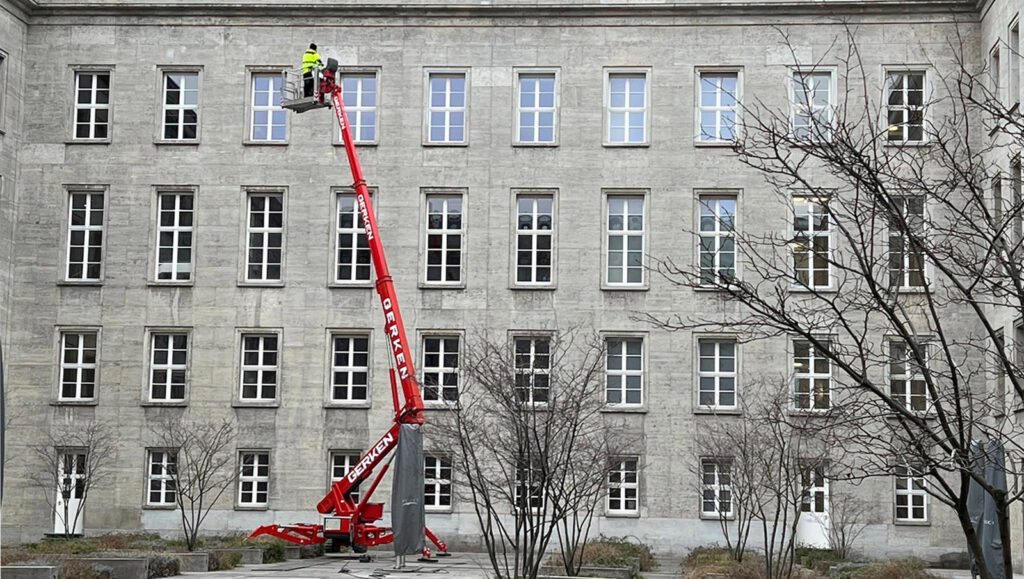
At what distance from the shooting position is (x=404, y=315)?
3856 cm

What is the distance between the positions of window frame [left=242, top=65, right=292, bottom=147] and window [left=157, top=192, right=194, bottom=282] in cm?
253

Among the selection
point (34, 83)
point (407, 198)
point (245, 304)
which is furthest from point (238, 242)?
point (34, 83)

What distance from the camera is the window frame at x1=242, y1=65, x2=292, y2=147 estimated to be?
39.2 meters

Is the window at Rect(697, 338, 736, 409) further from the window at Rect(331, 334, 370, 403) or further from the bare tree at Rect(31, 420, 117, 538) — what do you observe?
the bare tree at Rect(31, 420, 117, 538)

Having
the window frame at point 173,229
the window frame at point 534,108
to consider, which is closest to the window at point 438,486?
the window frame at point 173,229

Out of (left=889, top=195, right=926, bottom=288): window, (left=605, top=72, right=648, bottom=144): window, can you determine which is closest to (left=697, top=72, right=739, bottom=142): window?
(left=605, top=72, right=648, bottom=144): window

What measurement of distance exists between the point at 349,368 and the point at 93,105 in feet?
36.3

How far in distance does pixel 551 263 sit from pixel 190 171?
35.8 feet

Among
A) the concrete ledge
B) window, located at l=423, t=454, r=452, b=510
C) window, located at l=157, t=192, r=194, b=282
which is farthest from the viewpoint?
window, located at l=157, t=192, r=194, b=282

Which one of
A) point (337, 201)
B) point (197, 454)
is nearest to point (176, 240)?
point (337, 201)

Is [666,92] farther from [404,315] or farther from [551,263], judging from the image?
[404,315]

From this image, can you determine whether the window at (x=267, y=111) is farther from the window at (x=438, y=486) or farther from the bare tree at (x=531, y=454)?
the window at (x=438, y=486)

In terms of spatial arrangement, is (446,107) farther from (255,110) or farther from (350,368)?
(350,368)

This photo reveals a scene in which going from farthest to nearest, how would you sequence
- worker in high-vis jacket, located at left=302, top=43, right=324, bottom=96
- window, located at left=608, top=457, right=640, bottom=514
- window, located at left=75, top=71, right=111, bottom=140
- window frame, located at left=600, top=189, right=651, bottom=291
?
window, located at left=75, top=71, right=111, bottom=140 → window frame, located at left=600, top=189, right=651, bottom=291 → window, located at left=608, top=457, right=640, bottom=514 → worker in high-vis jacket, located at left=302, top=43, right=324, bottom=96
